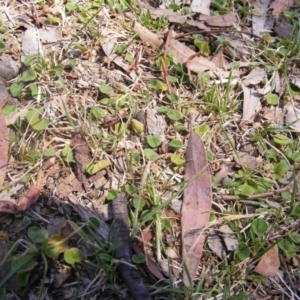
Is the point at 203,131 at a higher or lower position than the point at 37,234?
higher

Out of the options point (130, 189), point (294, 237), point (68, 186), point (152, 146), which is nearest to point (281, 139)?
point (294, 237)

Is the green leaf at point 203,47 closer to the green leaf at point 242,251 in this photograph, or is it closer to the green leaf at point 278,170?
the green leaf at point 278,170

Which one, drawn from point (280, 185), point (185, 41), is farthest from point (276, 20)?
point (280, 185)

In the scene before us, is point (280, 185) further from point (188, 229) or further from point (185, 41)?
point (185, 41)

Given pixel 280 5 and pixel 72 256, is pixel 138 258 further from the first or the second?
pixel 280 5

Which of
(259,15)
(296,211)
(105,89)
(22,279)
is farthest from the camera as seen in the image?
(259,15)

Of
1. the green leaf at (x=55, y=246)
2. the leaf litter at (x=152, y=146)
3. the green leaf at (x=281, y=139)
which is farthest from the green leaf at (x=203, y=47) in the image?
the green leaf at (x=55, y=246)
